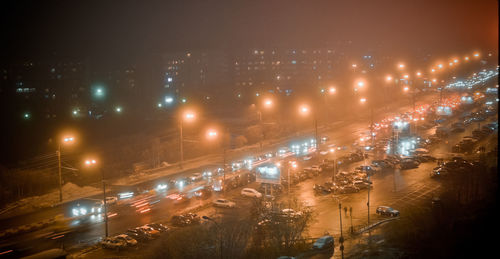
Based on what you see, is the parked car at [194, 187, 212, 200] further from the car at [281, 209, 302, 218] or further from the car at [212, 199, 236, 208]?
the car at [281, 209, 302, 218]

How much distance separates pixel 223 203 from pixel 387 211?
23.0 feet

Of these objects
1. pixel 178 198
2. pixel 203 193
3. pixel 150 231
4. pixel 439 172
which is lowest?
pixel 150 231

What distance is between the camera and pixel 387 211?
57.9 feet

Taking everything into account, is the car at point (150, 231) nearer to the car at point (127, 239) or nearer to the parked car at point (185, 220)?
the car at point (127, 239)

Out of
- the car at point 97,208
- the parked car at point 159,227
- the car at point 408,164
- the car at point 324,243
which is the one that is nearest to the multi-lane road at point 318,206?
the car at point 408,164

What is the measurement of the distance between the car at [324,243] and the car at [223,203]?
19.0ft

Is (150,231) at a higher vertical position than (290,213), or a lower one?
lower

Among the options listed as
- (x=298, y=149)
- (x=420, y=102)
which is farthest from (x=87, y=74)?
(x=420, y=102)

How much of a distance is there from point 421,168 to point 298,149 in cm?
891

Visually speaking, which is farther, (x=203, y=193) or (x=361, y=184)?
(x=203, y=193)

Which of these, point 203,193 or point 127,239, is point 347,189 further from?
point 127,239

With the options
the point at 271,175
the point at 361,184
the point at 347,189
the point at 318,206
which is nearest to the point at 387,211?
the point at 318,206

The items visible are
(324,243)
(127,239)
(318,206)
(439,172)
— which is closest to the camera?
(324,243)

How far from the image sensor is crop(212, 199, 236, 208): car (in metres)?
19.6
